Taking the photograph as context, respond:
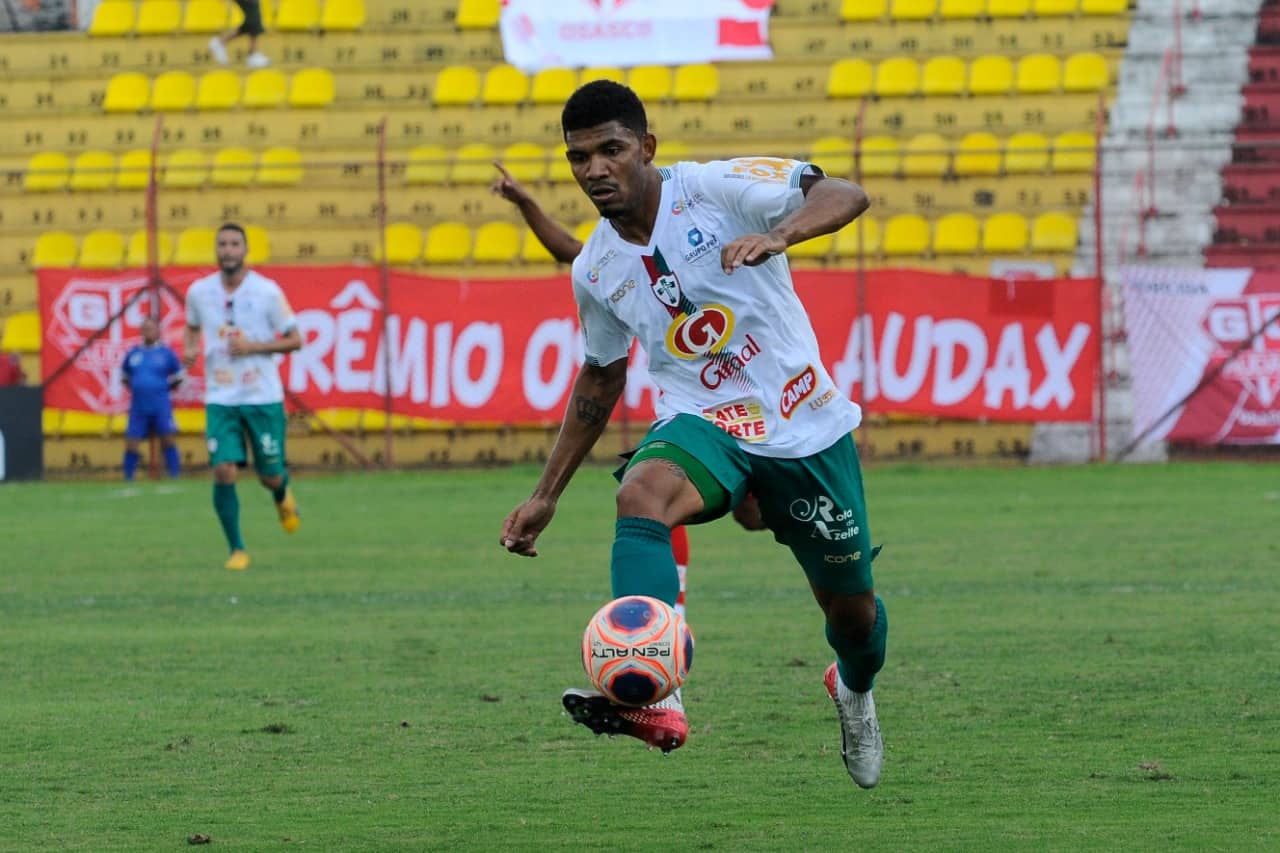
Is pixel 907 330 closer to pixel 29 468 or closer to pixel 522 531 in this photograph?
pixel 29 468

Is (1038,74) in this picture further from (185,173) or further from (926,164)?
(185,173)

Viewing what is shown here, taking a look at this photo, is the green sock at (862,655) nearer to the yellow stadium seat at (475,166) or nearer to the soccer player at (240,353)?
the soccer player at (240,353)

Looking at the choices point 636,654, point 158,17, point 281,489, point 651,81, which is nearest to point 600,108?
point 636,654

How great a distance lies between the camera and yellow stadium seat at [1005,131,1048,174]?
2288 centimetres

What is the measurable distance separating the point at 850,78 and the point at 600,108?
2000cm

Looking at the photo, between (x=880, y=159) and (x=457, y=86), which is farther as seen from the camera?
(x=457, y=86)

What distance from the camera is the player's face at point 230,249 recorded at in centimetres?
1352

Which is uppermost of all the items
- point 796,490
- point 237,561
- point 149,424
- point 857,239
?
point 796,490

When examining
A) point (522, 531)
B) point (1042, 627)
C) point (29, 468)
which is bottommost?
point (29, 468)

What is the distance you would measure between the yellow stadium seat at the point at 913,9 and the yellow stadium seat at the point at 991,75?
3.36 ft

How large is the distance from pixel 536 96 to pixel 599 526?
1104 centimetres

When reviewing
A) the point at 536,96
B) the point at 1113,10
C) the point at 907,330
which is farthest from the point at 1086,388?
the point at 536,96

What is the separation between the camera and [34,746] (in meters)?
6.88

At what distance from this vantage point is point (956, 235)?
22953 mm
